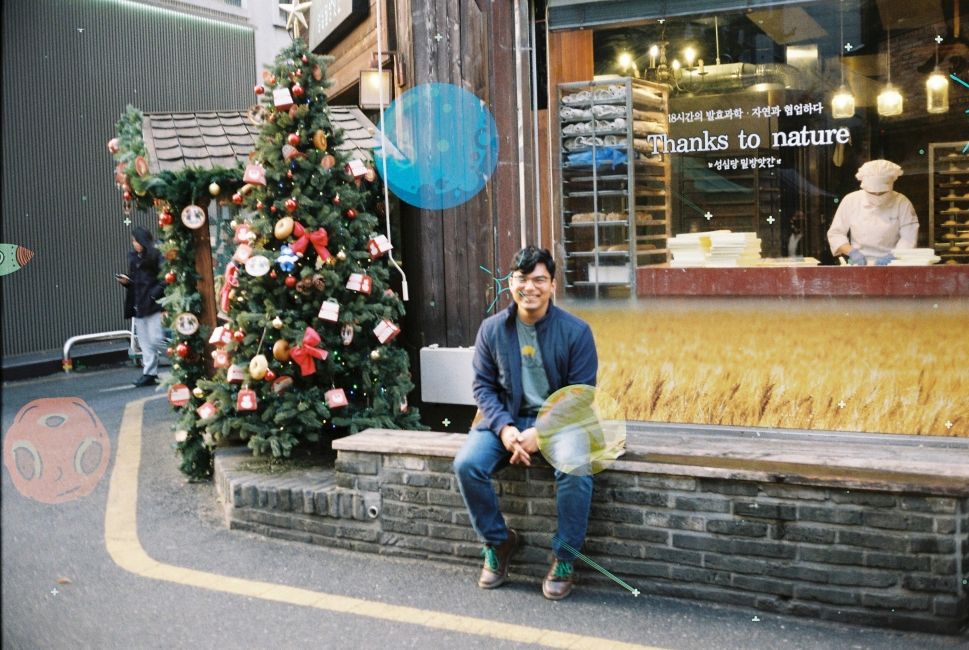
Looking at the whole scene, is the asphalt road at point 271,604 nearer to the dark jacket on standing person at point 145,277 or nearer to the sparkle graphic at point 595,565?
the sparkle graphic at point 595,565

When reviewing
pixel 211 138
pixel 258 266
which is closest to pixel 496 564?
pixel 258 266

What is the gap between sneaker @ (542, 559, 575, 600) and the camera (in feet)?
15.2

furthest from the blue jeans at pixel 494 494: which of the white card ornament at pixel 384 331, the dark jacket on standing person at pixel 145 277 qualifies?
the dark jacket on standing person at pixel 145 277

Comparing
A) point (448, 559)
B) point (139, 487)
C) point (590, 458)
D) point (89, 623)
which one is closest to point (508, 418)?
point (590, 458)

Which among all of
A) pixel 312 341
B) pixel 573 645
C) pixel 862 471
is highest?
pixel 312 341

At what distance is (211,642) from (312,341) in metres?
2.39

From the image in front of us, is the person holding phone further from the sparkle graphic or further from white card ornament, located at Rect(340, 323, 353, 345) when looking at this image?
the sparkle graphic

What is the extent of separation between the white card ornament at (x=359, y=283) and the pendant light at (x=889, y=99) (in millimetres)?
3362

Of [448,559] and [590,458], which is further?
[448,559]

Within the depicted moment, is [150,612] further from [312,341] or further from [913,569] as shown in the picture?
[913,569]

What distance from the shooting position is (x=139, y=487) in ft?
23.2

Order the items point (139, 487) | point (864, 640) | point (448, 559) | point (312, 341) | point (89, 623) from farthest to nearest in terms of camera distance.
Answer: point (139, 487) → point (312, 341) → point (448, 559) → point (89, 623) → point (864, 640)

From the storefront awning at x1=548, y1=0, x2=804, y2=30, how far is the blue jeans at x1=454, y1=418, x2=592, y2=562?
3005 millimetres

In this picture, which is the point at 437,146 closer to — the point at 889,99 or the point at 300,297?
the point at 300,297
